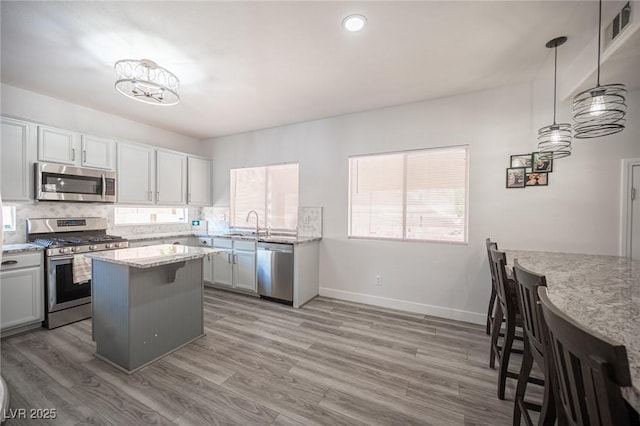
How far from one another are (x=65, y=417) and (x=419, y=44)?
3841mm

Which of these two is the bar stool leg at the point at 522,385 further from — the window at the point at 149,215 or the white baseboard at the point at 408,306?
the window at the point at 149,215

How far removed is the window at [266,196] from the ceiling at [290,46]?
4.63ft

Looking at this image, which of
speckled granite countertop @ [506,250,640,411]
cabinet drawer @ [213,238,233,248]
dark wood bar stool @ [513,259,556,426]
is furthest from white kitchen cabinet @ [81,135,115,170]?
speckled granite countertop @ [506,250,640,411]

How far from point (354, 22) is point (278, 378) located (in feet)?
9.48

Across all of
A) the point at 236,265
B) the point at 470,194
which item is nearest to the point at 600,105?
the point at 470,194

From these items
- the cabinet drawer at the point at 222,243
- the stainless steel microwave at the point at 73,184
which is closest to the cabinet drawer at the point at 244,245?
the cabinet drawer at the point at 222,243

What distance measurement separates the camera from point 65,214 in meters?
3.41

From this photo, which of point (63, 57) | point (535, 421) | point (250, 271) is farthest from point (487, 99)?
point (63, 57)

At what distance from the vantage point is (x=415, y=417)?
1.68 metres

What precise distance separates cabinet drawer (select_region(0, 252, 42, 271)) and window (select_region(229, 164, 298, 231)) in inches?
103

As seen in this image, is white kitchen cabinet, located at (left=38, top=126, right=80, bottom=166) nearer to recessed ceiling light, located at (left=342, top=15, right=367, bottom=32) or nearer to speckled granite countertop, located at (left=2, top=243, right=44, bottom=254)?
speckled granite countertop, located at (left=2, top=243, right=44, bottom=254)

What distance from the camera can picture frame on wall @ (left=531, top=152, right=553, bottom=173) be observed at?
2.72 meters

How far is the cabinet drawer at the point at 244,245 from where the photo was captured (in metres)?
3.96

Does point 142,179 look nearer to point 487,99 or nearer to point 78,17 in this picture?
point 78,17
